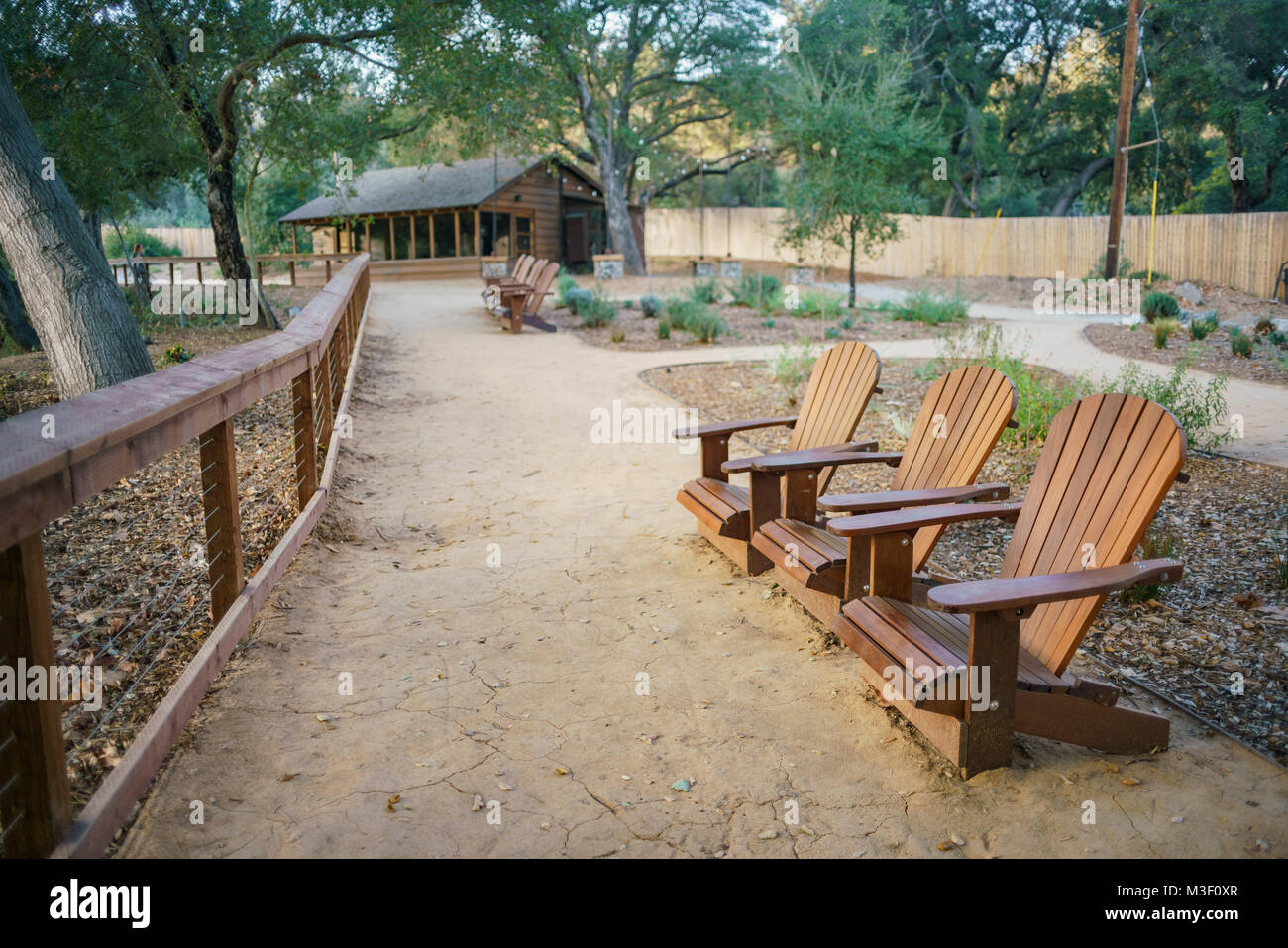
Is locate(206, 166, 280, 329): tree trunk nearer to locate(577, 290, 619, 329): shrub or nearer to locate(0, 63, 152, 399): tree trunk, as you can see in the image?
locate(577, 290, 619, 329): shrub

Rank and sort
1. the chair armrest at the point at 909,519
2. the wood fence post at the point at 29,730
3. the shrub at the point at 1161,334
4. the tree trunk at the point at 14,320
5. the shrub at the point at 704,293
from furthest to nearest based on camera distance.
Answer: the shrub at the point at 704,293 < the tree trunk at the point at 14,320 < the shrub at the point at 1161,334 < the chair armrest at the point at 909,519 < the wood fence post at the point at 29,730

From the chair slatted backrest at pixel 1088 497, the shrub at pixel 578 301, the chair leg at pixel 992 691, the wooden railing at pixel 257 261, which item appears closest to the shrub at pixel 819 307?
the shrub at pixel 578 301

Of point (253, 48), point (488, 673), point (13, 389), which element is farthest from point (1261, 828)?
point (253, 48)

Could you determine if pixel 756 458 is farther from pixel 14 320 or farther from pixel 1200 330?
pixel 14 320

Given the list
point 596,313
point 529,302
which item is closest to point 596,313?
point 596,313

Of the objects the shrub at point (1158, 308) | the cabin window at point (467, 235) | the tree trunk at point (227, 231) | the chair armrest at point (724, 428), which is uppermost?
the cabin window at point (467, 235)

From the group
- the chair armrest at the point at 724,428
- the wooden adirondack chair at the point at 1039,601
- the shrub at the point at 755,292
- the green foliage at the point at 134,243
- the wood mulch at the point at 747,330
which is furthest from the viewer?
the green foliage at the point at 134,243

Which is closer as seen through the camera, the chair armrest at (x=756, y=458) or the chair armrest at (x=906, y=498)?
the chair armrest at (x=906, y=498)

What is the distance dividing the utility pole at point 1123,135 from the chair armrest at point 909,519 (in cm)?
1820

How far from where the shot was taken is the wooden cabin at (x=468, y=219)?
98.8 feet

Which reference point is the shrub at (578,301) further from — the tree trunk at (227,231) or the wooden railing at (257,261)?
the tree trunk at (227,231)

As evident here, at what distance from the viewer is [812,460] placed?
392 cm

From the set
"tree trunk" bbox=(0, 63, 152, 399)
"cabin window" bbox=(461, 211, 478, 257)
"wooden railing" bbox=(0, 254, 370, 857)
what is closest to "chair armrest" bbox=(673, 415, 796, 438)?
"wooden railing" bbox=(0, 254, 370, 857)
